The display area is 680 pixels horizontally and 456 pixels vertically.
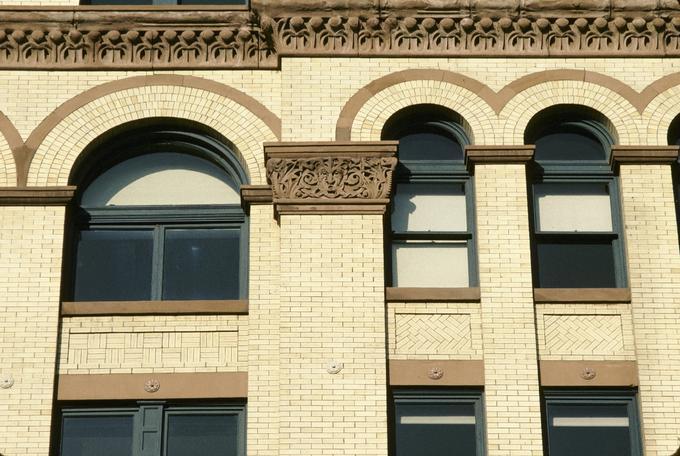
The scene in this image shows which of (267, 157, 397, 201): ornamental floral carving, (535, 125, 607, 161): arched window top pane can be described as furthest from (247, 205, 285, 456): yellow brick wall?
(535, 125, 607, 161): arched window top pane

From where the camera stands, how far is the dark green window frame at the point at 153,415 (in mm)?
21453

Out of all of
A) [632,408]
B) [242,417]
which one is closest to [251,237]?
[242,417]

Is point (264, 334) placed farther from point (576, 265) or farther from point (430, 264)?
point (576, 265)

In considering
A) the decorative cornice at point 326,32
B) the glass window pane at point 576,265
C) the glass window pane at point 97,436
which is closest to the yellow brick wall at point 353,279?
the decorative cornice at point 326,32

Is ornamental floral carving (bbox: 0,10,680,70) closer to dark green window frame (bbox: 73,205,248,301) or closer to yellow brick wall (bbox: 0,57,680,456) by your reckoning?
yellow brick wall (bbox: 0,57,680,456)

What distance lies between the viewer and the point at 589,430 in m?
21.6

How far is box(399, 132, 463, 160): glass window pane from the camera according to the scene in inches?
928

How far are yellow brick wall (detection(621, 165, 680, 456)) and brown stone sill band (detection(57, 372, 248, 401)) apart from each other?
5.56m

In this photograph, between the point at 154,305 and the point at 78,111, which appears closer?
the point at 154,305

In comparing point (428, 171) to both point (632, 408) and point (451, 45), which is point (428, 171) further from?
point (632, 408)

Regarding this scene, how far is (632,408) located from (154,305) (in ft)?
22.4

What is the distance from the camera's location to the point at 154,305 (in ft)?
72.4

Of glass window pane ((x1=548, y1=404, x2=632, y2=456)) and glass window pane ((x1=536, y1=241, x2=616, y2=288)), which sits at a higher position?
glass window pane ((x1=536, y1=241, x2=616, y2=288))

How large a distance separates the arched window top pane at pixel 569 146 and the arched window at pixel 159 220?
465cm
